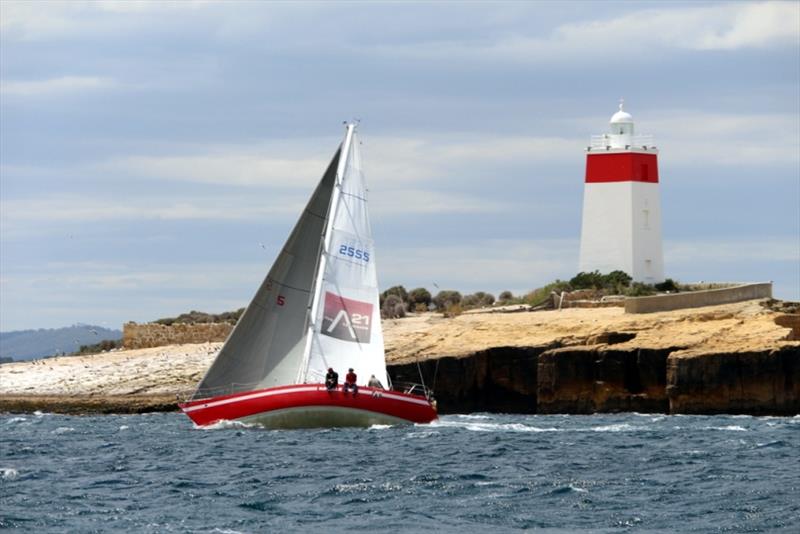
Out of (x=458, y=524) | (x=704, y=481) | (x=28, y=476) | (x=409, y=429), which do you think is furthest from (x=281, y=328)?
(x=458, y=524)

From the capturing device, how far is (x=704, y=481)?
29.0 m

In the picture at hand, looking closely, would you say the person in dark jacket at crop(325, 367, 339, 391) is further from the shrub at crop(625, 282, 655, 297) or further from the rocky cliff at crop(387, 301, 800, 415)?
the shrub at crop(625, 282, 655, 297)

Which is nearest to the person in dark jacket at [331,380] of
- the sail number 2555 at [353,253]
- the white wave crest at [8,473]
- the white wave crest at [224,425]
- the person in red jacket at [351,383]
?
the person in red jacket at [351,383]

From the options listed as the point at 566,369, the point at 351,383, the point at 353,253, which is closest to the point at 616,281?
the point at 566,369

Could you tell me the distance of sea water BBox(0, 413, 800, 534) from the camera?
24.6 metres

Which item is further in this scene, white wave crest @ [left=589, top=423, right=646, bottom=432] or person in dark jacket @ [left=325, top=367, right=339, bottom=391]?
white wave crest @ [left=589, top=423, right=646, bottom=432]

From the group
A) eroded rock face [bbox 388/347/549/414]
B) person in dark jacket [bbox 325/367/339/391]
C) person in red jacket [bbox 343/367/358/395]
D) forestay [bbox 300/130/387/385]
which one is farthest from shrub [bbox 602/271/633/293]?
person in dark jacket [bbox 325/367/339/391]

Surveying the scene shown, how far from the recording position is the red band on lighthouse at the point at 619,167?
200ft

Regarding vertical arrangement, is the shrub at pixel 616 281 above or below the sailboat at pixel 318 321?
above

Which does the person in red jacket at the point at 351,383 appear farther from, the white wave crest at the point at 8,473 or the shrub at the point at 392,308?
the shrub at the point at 392,308

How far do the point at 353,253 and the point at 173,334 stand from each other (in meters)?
19.2

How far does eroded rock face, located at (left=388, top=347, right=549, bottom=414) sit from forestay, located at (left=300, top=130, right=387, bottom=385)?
718 cm

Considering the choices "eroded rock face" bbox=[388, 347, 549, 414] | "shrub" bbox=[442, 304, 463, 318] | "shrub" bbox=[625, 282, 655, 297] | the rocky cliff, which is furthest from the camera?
"shrub" bbox=[442, 304, 463, 318]

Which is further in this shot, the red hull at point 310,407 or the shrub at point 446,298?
the shrub at point 446,298
